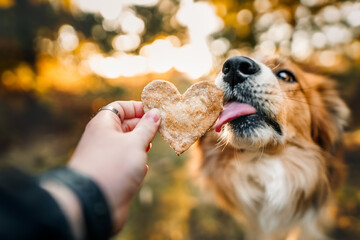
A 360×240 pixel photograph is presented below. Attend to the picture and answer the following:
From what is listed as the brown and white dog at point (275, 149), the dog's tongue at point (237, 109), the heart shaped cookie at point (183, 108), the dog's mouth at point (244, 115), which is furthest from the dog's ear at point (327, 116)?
the heart shaped cookie at point (183, 108)

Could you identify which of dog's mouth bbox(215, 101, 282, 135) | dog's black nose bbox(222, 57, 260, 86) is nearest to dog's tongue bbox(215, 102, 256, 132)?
Result: dog's mouth bbox(215, 101, 282, 135)

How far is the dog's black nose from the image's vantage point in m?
1.73

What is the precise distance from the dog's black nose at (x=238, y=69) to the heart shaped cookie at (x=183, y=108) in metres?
0.36

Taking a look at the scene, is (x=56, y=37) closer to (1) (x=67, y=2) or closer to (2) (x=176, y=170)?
(1) (x=67, y=2)

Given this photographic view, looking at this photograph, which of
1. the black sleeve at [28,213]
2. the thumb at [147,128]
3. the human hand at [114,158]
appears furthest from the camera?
the thumb at [147,128]

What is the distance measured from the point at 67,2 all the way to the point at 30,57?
2557 mm

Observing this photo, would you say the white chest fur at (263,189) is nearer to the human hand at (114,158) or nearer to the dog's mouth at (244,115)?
the dog's mouth at (244,115)

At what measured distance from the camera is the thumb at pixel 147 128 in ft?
3.58

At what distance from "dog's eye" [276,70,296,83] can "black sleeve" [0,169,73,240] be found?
6.89 ft

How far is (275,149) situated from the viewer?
79.7 inches

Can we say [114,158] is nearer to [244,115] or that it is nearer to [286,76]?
[244,115]

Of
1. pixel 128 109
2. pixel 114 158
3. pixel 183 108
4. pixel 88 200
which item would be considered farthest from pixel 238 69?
pixel 88 200

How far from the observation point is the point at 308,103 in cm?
231

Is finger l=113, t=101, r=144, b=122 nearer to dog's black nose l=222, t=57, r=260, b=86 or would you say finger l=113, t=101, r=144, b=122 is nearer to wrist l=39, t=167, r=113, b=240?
wrist l=39, t=167, r=113, b=240
